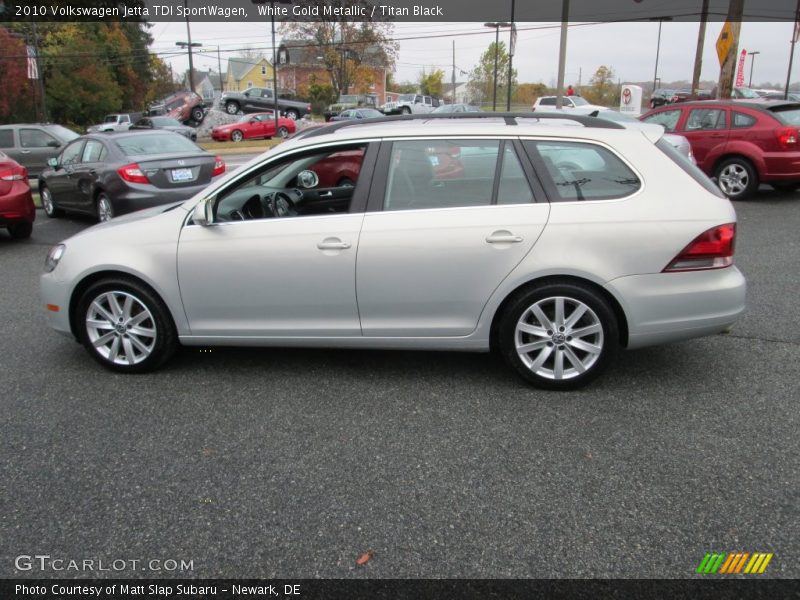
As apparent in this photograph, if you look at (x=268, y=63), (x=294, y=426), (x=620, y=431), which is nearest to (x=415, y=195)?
(x=294, y=426)

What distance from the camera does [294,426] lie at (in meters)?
3.70

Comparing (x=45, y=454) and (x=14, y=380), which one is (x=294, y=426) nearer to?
(x=45, y=454)

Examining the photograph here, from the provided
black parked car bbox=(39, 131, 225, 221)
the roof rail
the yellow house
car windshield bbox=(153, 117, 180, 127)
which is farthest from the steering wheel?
the yellow house

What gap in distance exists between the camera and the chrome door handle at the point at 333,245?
13.2 ft

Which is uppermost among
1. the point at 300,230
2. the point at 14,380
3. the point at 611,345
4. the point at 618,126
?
the point at 618,126

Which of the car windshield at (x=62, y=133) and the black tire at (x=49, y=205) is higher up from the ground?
the car windshield at (x=62, y=133)

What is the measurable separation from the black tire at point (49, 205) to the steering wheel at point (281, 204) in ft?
26.5

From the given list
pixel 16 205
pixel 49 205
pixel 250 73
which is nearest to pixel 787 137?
pixel 16 205

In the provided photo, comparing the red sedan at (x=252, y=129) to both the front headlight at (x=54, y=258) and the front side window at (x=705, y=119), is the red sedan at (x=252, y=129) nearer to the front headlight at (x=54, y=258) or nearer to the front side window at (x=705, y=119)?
the front side window at (x=705, y=119)

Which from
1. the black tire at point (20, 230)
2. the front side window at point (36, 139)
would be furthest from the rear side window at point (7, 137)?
the black tire at point (20, 230)

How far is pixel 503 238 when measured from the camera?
3879mm

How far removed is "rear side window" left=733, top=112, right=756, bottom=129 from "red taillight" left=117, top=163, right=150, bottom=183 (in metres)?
Answer: 9.39
